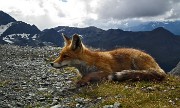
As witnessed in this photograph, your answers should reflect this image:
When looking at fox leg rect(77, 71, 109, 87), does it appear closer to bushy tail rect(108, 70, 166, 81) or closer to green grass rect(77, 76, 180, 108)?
green grass rect(77, 76, 180, 108)

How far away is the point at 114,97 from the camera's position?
51.2ft

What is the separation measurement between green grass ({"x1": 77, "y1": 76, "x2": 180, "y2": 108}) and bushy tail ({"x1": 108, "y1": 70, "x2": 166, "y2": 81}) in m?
0.37

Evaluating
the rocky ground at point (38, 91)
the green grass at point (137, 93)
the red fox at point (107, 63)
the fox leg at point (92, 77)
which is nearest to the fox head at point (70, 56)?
the red fox at point (107, 63)

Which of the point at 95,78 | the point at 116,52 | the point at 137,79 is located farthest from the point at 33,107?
the point at 116,52

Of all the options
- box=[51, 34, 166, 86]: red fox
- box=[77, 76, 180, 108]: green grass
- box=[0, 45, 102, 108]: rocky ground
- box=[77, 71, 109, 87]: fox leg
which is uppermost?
box=[51, 34, 166, 86]: red fox

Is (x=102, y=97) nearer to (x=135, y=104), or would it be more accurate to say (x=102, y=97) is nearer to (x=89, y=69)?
(x=135, y=104)

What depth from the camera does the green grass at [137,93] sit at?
14.0 m

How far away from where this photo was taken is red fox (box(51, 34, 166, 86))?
60.5 ft

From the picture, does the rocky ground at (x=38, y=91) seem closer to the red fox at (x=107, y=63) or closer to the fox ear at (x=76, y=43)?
the red fox at (x=107, y=63)

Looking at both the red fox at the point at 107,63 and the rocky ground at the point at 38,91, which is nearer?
the rocky ground at the point at 38,91

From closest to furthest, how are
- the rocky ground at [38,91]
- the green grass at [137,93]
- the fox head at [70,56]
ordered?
the green grass at [137,93], the rocky ground at [38,91], the fox head at [70,56]

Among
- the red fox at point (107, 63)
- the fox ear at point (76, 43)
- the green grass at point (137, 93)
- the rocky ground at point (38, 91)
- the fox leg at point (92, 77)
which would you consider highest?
the fox ear at point (76, 43)

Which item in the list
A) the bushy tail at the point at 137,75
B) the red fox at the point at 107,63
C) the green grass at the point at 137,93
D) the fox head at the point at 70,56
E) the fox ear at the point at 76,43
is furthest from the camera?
the fox head at the point at 70,56

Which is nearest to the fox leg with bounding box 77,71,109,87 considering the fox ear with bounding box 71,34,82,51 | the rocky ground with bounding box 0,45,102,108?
the rocky ground with bounding box 0,45,102,108
